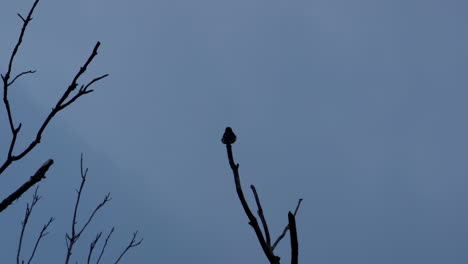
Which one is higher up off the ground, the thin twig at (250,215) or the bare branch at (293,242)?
the thin twig at (250,215)

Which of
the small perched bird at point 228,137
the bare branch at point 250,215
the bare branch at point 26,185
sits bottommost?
the bare branch at point 26,185

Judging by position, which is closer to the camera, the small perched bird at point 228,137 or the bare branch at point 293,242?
the bare branch at point 293,242

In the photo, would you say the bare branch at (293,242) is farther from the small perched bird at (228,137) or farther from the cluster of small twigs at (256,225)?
the small perched bird at (228,137)

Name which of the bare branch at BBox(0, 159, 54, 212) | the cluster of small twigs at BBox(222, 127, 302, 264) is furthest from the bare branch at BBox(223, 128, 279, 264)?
the bare branch at BBox(0, 159, 54, 212)

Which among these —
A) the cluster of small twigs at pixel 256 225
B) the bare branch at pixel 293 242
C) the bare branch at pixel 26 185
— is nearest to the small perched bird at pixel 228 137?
the cluster of small twigs at pixel 256 225

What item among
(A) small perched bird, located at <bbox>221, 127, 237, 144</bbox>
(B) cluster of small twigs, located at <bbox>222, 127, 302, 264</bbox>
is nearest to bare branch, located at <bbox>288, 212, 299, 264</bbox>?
(B) cluster of small twigs, located at <bbox>222, 127, 302, 264</bbox>

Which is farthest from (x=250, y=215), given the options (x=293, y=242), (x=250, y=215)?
(x=293, y=242)

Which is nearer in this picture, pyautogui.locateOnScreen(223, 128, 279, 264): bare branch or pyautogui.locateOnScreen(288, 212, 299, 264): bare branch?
pyautogui.locateOnScreen(288, 212, 299, 264): bare branch

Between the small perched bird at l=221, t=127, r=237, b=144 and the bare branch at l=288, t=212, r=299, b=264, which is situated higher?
the small perched bird at l=221, t=127, r=237, b=144

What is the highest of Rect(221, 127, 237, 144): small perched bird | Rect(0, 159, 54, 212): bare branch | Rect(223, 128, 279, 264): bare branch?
Rect(221, 127, 237, 144): small perched bird

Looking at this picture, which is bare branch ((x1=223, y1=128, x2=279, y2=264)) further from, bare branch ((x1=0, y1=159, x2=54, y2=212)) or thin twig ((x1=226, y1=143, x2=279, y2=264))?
bare branch ((x1=0, y1=159, x2=54, y2=212))

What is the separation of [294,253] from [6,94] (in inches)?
53.7

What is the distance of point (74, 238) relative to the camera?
5.78 meters

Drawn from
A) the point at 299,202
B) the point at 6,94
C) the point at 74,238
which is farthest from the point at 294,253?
the point at 74,238
